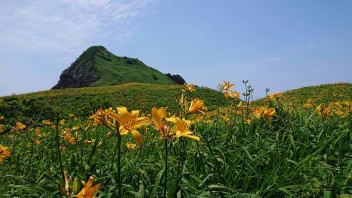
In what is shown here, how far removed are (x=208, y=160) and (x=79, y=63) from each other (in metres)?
91.3

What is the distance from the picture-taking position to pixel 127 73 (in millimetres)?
77750

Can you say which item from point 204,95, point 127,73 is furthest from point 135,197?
point 127,73

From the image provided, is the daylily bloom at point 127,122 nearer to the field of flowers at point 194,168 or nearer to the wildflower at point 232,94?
the field of flowers at point 194,168

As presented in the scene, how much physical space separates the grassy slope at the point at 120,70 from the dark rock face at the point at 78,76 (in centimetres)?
202

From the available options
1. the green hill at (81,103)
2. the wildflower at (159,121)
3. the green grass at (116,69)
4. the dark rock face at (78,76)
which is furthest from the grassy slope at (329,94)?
the dark rock face at (78,76)

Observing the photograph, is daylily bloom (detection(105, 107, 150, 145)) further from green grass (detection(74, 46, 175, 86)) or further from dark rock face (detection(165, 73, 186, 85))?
dark rock face (detection(165, 73, 186, 85))

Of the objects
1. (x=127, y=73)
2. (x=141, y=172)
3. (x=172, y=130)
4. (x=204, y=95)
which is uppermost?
(x=127, y=73)

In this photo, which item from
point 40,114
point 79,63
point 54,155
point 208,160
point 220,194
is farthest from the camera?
point 79,63

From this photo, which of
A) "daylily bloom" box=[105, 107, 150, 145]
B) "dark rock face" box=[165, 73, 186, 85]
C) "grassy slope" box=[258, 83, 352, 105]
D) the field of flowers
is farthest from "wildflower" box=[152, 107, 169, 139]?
"dark rock face" box=[165, 73, 186, 85]

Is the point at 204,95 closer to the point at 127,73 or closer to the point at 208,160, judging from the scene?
the point at 208,160

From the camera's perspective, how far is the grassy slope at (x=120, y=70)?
73562 mm

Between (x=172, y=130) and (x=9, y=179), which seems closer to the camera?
(x=172, y=130)

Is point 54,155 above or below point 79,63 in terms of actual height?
below

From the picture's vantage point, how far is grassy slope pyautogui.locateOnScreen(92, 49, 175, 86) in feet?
241
